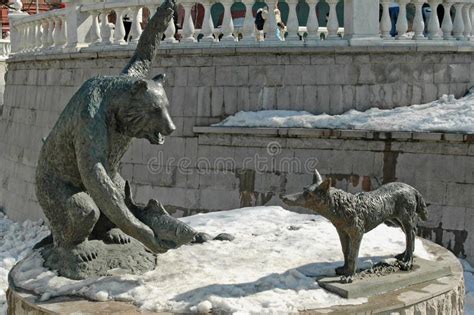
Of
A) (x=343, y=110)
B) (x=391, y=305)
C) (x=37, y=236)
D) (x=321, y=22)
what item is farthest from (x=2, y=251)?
(x=321, y=22)

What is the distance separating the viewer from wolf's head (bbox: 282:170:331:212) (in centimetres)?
430

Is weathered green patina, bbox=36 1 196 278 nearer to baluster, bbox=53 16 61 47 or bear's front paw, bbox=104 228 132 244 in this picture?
bear's front paw, bbox=104 228 132 244

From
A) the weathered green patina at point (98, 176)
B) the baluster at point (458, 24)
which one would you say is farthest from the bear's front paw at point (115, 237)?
the baluster at point (458, 24)

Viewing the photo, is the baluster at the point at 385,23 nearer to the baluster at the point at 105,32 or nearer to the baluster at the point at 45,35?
the baluster at the point at 105,32

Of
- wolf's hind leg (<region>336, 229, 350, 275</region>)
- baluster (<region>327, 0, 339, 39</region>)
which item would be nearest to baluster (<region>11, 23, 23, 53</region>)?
baluster (<region>327, 0, 339, 39</region>)

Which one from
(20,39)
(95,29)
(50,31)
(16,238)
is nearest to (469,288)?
(95,29)

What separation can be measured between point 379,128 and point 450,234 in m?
1.45

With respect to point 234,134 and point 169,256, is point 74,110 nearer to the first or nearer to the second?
point 169,256

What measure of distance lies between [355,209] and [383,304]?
62cm

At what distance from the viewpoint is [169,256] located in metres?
5.09

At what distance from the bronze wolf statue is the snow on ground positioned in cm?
518

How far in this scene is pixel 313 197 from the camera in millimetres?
4309

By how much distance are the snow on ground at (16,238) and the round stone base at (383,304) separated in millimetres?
4237

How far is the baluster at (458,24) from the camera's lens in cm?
923
